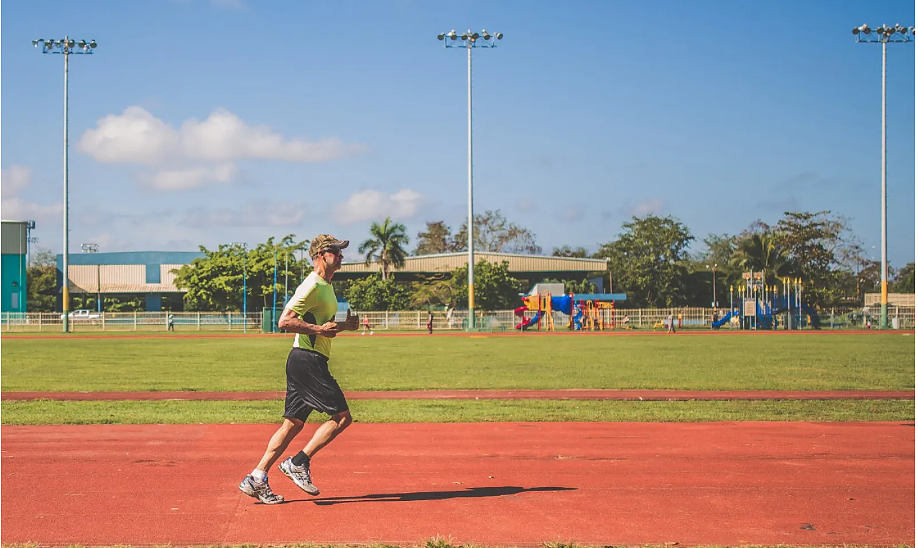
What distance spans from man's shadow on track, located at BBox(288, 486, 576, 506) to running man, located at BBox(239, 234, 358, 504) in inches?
10.0

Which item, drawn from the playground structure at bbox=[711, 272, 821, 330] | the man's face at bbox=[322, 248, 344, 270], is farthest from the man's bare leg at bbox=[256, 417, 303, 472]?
the playground structure at bbox=[711, 272, 821, 330]

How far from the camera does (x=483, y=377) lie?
2016 cm

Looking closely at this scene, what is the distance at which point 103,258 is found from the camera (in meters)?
85.7

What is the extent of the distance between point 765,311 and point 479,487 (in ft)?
187

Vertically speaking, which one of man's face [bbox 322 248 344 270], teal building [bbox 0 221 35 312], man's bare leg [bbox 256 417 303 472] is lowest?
man's bare leg [bbox 256 417 303 472]

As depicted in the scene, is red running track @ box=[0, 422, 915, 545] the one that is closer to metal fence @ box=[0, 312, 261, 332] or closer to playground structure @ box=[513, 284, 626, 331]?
playground structure @ box=[513, 284, 626, 331]

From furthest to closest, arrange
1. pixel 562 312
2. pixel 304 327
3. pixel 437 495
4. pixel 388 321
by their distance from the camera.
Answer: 1. pixel 388 321
2. pixel 562 312
3. pixel 437 495
4. pixel 304 327

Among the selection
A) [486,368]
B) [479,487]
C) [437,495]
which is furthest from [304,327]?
[486,368]

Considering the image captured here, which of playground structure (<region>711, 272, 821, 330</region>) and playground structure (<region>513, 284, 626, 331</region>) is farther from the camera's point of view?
playground structure (<region>711, 272, 821, 330</region>)

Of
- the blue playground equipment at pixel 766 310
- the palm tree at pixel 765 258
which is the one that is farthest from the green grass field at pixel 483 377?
the palm tree at pixel 765 258

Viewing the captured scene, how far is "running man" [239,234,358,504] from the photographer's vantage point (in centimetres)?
668

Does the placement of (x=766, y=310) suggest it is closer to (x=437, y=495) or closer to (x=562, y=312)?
(x=562, y=312)

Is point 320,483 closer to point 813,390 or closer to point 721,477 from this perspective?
point 721,477

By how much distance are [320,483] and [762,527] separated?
366 cm
